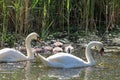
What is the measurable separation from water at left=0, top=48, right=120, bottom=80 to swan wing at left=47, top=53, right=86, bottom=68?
13 centimetres

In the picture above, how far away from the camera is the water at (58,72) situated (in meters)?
9.23

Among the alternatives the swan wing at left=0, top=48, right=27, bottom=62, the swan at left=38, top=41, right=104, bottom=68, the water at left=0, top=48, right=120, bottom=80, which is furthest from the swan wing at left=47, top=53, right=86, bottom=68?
the swan wing at left=0, top=48, right=27, bottom=62

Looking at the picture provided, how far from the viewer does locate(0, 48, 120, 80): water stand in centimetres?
923

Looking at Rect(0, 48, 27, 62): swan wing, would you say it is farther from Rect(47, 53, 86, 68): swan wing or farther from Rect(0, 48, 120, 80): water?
Rect(47, 53, 86, 68): swan wing

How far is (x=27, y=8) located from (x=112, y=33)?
3.08 metres

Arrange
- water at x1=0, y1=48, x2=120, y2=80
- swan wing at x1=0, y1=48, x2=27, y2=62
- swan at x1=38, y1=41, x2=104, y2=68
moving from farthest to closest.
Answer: swan wing at x1=0, y1=48, x2=27, y2=62, swan at x1=38, y1=41, x2=104, y2=68, water at x1=0, y1=48, x2=120, y2=80

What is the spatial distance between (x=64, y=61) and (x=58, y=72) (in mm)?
534

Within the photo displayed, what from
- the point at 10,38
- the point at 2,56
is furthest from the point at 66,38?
the point at 2,56

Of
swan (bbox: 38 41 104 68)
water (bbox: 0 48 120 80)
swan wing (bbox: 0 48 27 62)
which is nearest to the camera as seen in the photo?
water (bbox: 0 48 120 80)

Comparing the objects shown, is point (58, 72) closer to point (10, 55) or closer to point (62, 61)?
point (62, 61)

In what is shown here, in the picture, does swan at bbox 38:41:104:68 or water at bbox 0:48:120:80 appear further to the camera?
swan at bbox 38:41:104:68

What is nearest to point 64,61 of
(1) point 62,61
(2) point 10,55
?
(1) point 62,61

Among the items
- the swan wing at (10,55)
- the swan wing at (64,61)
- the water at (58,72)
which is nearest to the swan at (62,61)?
the swan wing at (64,61)

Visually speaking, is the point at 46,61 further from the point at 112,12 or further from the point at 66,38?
the point at 112,12
